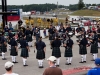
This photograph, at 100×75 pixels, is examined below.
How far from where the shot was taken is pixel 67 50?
1263 centimetres

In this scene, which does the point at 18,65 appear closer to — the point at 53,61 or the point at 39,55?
the point at 39,55

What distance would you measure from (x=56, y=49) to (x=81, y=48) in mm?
1461

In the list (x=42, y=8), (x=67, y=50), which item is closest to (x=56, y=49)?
(x=67, y=50)

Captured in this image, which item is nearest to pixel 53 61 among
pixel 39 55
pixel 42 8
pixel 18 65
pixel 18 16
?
pixel 39 55

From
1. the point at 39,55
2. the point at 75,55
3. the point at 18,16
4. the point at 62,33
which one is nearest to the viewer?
the point at 39,55

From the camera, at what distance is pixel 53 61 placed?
546 centimetres

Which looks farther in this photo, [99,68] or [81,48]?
[81,48]

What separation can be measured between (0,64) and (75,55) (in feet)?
14.8

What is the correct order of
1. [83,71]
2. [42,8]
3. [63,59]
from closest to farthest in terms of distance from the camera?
[83,71], [63,59], [42,8]

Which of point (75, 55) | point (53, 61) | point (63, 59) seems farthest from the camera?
point (75, 55)

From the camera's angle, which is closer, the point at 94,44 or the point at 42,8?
the point at 94,44

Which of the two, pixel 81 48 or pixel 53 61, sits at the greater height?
pixel 53 61

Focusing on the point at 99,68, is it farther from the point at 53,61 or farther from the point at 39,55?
the point at 39,55

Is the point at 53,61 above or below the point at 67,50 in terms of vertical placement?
above
